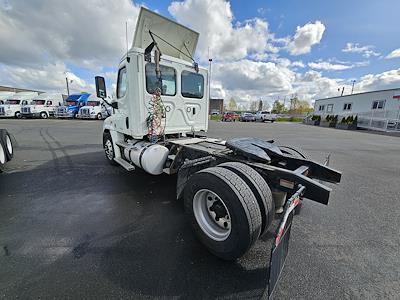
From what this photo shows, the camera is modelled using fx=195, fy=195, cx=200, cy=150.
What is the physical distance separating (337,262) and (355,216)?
1.47 metres

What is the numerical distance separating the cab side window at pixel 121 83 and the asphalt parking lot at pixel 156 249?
84.9 inches

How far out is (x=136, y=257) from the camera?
227 cm

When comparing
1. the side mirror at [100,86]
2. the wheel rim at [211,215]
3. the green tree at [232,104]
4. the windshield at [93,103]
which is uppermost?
the green tree at [232,104]

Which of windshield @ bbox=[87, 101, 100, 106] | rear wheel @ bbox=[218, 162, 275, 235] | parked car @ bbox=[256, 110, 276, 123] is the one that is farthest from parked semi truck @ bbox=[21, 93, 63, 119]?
parked car @ bbox=[256, 110, 276, 123]

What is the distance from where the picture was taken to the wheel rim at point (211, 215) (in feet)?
7.70

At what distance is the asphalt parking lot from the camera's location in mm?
1899

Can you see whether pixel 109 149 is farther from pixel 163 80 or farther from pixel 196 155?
pixel 196 155

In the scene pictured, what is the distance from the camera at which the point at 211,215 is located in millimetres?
2537

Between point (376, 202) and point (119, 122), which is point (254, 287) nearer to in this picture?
point (376, 202)

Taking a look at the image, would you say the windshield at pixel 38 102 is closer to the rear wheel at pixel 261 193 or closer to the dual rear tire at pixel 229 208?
the dual rear tire at pixel 229 208

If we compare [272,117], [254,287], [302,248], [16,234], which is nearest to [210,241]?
[254,287]

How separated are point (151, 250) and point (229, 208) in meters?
1.14

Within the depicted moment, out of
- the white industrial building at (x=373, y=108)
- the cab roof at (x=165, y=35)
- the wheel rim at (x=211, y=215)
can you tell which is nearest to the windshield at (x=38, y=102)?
the cab roof at (x=165, y=35)

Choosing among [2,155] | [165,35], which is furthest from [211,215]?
[2,155]
